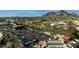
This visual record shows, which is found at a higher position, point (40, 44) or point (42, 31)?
point (42, 31)

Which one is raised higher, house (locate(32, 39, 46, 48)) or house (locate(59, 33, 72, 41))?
house (locate(59, 33, 72, 41))

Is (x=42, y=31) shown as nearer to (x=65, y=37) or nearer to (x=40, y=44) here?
(x=40, y=44)

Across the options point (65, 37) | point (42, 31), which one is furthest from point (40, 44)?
point (65, 37)

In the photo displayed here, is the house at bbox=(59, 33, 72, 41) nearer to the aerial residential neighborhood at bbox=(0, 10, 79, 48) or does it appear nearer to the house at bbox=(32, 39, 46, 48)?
the aerial residential neighborhood at bbox=(0, 10, 79, 48)

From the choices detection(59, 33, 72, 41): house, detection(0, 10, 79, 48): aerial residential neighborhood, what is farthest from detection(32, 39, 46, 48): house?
detection(59, 33, 72, 41): house

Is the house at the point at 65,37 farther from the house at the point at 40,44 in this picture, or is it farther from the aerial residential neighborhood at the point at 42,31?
the house at the point at 40,44
